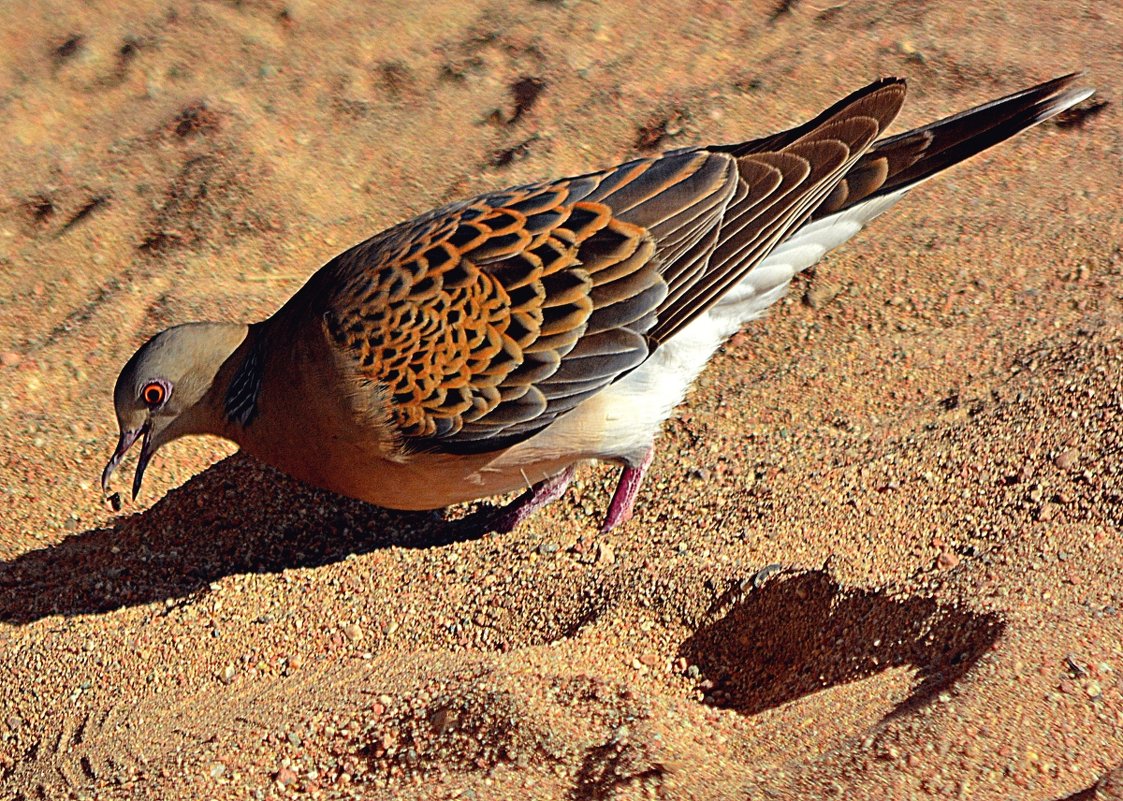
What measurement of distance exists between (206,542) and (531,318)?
183 centimetres

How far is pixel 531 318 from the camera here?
14.9ft

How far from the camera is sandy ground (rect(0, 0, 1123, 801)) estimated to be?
3.52 metres

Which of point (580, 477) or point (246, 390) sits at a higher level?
point (246, 390)

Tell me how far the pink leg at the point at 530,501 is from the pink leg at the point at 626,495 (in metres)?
0.29

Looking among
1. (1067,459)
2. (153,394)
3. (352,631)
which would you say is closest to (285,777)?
(352,631)

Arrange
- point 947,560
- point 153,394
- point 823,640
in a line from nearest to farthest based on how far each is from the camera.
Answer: point 823,640 < point 947,560 < point 153,394

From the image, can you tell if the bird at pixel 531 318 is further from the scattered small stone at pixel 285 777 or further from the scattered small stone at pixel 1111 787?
the scattered small stone at pixel 1111 787

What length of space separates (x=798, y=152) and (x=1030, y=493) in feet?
5.10

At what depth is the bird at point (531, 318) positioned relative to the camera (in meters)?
4.50

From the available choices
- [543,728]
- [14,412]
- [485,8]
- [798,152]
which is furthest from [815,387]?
[485,8]

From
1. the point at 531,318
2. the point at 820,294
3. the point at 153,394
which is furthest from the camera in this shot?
the point at 820,294

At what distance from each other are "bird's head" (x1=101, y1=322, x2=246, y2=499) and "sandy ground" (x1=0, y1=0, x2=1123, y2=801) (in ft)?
1.88

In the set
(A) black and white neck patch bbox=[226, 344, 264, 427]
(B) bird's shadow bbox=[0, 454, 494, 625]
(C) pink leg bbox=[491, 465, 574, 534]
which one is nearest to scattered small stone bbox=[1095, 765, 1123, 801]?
(C) pink leg bbox=[491, 465, 574, 534]

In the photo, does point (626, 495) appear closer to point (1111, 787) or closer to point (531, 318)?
point (531, 318)
